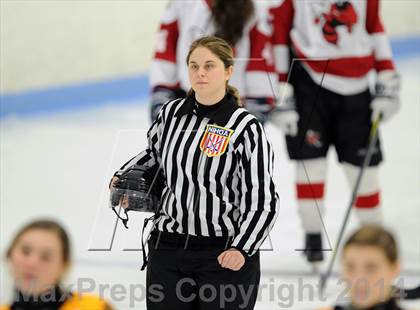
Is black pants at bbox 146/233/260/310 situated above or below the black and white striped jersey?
below

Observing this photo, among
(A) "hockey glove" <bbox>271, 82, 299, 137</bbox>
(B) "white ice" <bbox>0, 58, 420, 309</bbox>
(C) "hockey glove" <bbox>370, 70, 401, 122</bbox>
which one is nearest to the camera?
(B) "white ice" <bbox>0, 58, 420, 309</bbox>

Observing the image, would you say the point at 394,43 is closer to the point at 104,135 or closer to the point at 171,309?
the point at 104,135

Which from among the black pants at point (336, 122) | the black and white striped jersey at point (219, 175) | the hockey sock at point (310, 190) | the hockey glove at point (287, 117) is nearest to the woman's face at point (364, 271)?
the black and white striped jersey at point (219, 175)

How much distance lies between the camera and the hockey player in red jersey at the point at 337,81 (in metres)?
3.78

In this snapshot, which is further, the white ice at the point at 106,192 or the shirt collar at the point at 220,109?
the white ice at the point at 106,192

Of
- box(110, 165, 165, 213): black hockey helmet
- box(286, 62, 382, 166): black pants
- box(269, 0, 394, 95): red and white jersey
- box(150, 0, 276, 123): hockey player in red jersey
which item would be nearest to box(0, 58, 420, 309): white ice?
box(110, 165, 165, 213): black hockey helmet

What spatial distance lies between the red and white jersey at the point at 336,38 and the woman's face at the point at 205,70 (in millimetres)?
1922

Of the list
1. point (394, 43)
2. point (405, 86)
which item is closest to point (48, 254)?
point (405, 86)

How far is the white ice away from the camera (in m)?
2.27

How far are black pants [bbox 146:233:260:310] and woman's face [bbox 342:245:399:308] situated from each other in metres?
0.68

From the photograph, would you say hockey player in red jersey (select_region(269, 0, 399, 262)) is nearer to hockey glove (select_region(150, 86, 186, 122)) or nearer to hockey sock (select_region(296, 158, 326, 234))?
hockey sock (select_region(296, 158, 326, 234))

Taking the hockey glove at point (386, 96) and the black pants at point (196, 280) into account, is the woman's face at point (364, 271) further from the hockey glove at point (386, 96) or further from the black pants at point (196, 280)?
the hockey glove at point (386, 96)

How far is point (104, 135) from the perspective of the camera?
18.8 feet

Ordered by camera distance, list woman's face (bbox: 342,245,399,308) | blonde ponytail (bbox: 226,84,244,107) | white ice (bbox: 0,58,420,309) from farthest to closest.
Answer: white ice (bbox: 0,58,420,309) → blonde ponytail (bbox: 226,84,244,107) → woman's face (bbox: 342,245,399,308)
